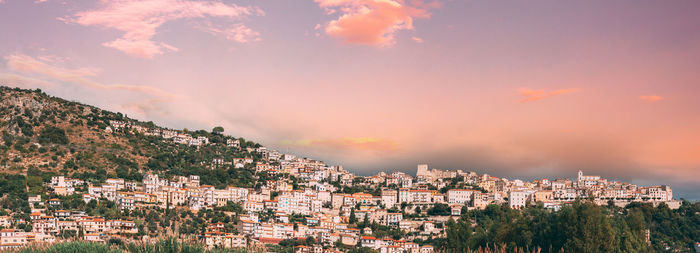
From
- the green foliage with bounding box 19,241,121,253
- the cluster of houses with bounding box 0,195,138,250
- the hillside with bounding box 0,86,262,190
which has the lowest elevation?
the cluster of houses with bounding box 0,195,138,250

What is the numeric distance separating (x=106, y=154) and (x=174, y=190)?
28.6 ft

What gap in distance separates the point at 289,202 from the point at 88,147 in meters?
20.7

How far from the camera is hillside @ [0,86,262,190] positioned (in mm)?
55375

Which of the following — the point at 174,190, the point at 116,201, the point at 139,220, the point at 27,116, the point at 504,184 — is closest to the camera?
the point at 139,220

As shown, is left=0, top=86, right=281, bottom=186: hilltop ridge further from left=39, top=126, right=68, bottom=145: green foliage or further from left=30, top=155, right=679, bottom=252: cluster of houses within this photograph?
left=30, top=155, right=679, bottom=252: cluster of houses

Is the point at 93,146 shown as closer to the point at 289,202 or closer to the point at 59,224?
the point at 59,224

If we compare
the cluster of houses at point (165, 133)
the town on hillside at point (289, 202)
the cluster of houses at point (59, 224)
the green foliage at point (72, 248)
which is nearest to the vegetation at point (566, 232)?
the green foliage at point (72, 248)

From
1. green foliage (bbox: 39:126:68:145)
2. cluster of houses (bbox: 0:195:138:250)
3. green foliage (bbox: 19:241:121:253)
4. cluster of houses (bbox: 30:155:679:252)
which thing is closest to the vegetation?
green foliage (bbox: 19:241:121:253)

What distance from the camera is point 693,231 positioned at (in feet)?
158

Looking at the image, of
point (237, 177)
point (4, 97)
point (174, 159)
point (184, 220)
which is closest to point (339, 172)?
point (237, 177)

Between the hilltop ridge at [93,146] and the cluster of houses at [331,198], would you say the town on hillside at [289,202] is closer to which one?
the cluster of houses at [331,198]

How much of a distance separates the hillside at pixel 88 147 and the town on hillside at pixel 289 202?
1496 millimetres

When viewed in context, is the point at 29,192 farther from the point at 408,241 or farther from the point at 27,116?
the point at 408,241

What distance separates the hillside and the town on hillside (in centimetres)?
150
